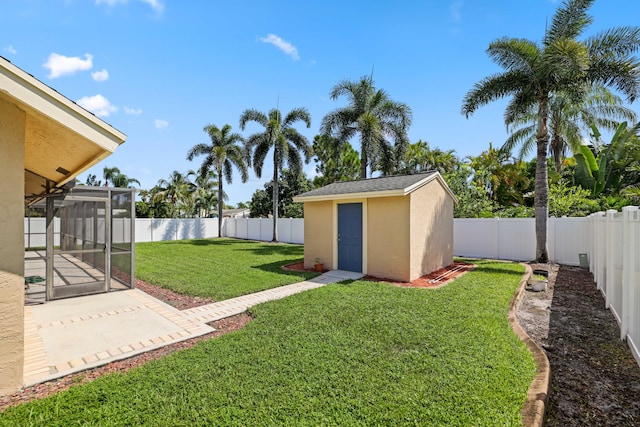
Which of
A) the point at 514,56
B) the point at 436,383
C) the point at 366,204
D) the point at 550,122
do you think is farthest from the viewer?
the point at 550,122

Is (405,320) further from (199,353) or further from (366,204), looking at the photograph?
(366,204)

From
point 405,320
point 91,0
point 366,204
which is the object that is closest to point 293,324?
point 405,320

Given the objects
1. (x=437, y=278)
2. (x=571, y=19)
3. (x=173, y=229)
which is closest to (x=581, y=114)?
(x=571, y=19)

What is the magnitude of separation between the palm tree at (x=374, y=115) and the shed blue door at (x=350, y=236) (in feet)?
27.9

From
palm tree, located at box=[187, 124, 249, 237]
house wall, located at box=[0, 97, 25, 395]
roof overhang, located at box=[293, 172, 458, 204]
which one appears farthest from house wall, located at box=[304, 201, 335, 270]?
palm tree, located at box=[187, 124, 249, 237]

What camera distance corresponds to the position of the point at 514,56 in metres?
11.5

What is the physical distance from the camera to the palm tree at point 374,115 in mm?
18266

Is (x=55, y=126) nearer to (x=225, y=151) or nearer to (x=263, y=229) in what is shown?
(x=263, y=229)

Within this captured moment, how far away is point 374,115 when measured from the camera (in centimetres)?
1830

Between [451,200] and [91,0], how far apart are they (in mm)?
12286

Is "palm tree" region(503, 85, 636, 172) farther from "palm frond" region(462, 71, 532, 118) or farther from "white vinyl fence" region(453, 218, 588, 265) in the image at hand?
"white vinyl fence" region(453, 218, 588, 265)

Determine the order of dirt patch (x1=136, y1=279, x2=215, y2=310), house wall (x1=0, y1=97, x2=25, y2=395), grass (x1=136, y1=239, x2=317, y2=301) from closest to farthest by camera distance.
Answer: house wall (x1=0, y1=97, x2=25, y2=395)
dirt patch (x1=136, y1=279, x2=215, y2=310)
grass (x1=136, y1=239, x2=317, y2=301)

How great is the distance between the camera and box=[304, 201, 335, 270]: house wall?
10.6 metres

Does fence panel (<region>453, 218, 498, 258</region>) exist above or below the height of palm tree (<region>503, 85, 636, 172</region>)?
below
